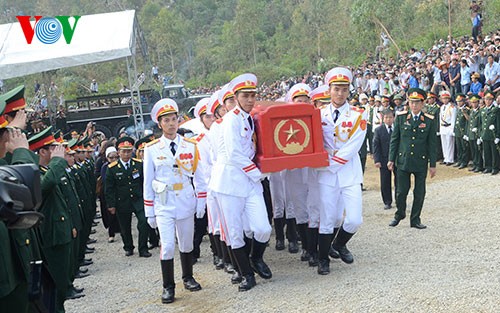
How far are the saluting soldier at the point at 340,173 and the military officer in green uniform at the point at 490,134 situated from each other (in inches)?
293

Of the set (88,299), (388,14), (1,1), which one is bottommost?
(88,299)

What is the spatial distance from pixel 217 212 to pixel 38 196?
451 centimetres

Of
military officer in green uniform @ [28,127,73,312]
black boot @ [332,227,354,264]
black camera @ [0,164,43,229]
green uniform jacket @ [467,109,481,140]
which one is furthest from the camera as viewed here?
green uniform jacket @ [467,109,481,140]

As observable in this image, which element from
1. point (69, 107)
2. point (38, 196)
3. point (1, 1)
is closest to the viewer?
point (38, 196)

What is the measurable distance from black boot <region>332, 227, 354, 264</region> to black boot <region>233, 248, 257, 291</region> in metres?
1.11

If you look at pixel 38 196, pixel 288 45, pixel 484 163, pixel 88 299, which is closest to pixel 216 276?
pixel 88 299

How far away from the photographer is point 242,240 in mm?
6324

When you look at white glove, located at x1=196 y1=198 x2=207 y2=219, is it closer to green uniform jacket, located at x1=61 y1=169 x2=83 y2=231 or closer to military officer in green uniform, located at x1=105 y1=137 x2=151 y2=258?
green uniform jacket, located at x1=61 y1=169 x2=83 y2=231

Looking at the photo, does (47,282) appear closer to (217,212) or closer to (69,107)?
(217,212)

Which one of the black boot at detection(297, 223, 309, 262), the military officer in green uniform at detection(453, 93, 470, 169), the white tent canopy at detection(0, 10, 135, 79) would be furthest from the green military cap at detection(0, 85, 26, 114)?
the military officer in green uniform at detection(453, 93, 470, 169)

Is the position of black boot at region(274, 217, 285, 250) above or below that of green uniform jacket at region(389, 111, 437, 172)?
below

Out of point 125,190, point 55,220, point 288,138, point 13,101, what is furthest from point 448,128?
point 13,101

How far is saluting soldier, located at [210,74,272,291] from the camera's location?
6207 mm

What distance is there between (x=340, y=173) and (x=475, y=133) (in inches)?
338
